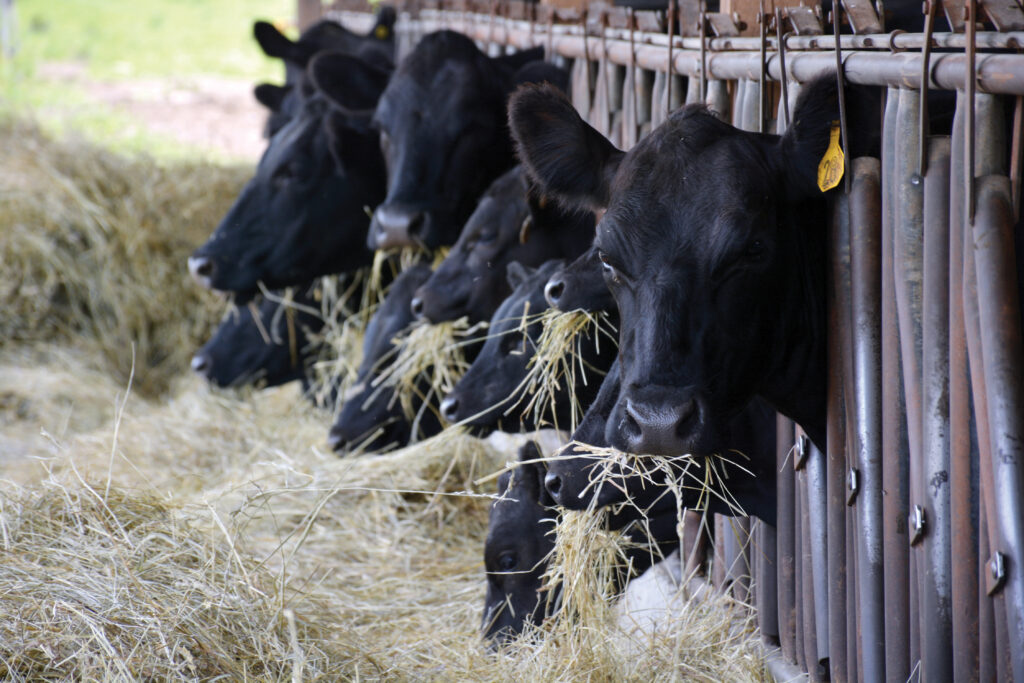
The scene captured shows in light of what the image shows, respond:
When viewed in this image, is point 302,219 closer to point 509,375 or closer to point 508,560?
point 509,375

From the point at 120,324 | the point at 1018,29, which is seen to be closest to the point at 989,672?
the point at 1018,29

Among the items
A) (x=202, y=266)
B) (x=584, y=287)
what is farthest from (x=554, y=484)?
(x=202, y=266)

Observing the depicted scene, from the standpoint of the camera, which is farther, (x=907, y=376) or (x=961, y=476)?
(x=907, y=376)

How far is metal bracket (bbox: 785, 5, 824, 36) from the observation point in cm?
296

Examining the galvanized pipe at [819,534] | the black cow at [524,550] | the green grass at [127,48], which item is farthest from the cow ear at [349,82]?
the green grass at [127,48]

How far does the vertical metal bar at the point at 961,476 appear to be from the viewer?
2303mm

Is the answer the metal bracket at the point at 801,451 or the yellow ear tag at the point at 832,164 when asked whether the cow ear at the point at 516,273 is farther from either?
the yellow ear tag at the point at 832,164

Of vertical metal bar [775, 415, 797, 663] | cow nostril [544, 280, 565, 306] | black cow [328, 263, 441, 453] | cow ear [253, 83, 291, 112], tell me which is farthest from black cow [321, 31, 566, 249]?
vertical metal bar [775, 415, 797, 663]

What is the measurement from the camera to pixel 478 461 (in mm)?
5590

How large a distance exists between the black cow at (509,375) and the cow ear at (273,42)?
3.63m

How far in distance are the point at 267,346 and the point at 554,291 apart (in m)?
3.88

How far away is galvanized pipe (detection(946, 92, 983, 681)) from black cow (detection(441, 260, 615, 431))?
67.9 inches

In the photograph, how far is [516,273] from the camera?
4.24 m

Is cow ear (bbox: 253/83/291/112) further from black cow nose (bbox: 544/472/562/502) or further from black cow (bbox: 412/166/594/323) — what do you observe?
black cow nose (bbox: 544/472/562/502)
